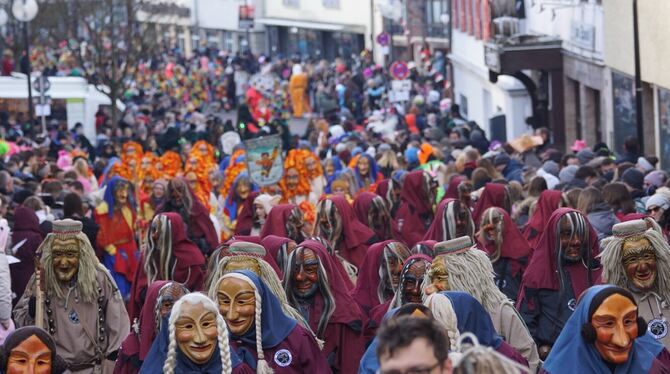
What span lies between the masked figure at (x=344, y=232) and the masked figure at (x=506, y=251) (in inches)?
69.6

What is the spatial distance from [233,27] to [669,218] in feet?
223

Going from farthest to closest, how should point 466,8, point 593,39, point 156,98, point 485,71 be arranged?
point 156,98 < point 466,8 < point 485,71 < point 593,39

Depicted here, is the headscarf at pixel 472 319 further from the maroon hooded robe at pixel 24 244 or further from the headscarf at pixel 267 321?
the maroon hooded robe at pixel 24 244

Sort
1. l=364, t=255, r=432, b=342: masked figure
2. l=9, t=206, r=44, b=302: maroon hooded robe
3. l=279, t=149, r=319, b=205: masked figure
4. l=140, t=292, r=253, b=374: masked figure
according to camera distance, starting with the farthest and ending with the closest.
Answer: l=279, t=149, r=319, b=205: masked figure, l=9, t=206, r=44, b=302: maroon hooded robe, l=364, t=255, r=432, b=342: masked figure, l=140, t=292, r=253, b=374: masked figure

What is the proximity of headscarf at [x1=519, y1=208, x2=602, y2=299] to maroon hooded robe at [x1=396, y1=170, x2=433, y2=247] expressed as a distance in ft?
19.0

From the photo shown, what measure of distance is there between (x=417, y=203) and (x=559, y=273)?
610 centimetres

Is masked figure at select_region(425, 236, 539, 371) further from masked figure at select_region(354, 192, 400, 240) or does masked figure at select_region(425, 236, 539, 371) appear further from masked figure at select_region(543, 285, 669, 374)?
masked figure at select_region(354, 192, 400, 240)

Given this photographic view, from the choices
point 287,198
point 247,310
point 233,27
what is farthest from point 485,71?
point 233,27

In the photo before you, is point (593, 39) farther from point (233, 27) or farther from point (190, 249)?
point (233, 27)

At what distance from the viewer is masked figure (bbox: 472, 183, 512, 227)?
1523 centimetres

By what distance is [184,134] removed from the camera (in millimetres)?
35719

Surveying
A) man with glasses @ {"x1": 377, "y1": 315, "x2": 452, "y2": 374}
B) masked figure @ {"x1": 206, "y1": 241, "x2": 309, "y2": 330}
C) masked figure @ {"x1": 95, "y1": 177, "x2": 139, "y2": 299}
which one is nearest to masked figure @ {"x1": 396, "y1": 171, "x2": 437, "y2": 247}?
masked figure @ {"x1": 95, "y1": 177, "x2": 139, "y2": 299}

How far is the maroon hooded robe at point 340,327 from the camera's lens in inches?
415

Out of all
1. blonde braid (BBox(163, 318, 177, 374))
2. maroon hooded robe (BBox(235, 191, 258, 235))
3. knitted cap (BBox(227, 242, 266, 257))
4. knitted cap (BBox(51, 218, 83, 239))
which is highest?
knitted cap (BBox(51, 218, 83, 239))
